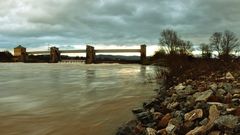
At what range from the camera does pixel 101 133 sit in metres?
11.4

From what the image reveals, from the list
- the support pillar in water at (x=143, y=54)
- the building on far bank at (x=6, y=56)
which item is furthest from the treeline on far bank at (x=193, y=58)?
the building on far bank at (x=6, y=56)

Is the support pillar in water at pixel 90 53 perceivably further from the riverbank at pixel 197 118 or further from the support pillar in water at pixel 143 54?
the riverbank at pixel 197 118

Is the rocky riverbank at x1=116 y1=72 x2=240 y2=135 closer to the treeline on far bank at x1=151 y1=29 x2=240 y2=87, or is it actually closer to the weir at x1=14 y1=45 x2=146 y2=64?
the treeline on far bank at x1=151 y1=29 x2=240 y2=87

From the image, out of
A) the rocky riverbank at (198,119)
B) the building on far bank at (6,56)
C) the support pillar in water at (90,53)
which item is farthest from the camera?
the building on far bank at (6,56)

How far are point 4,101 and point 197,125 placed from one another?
40.8ft

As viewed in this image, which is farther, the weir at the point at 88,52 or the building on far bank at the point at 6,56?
the building on far bank at the point at 6,56

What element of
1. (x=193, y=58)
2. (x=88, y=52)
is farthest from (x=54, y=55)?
(x=193, y=58)

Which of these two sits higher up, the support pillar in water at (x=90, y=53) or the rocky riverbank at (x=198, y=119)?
the support pillar in water at (x=90, y=53)

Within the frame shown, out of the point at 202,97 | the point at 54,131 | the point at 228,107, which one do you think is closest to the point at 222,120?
the point at 228,107

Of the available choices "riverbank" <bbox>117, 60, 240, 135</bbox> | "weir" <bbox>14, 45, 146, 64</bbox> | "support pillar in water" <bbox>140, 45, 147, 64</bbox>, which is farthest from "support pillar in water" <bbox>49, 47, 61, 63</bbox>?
"riverbank" <bbox>117, 60, 240, 135</bbox>

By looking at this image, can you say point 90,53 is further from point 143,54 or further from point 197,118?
point 197,118

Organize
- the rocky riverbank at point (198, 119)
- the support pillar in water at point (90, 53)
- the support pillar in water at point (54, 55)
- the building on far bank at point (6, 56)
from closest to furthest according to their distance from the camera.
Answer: the rocky riverbank at point (198, 119) → the support pillar in water at point (90, 53) → the support pillar in water at point (54, 55) → the building on far bank at point (6, 56)

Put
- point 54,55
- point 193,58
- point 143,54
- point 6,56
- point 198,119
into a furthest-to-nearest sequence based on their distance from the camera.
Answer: point 6,56 < point 54,55 < point 143,54 < point 193,58 < point 198,119

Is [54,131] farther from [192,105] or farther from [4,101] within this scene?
[4,101]
